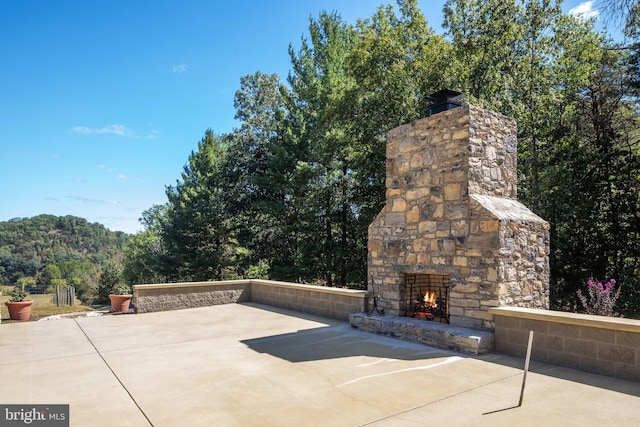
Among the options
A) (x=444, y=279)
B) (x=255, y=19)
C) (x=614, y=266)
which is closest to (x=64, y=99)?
(x=255, y=19)

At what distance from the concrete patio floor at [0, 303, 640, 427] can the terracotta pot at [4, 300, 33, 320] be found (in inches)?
71.7

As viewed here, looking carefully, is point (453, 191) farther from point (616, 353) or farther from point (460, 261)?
point (616, 353)

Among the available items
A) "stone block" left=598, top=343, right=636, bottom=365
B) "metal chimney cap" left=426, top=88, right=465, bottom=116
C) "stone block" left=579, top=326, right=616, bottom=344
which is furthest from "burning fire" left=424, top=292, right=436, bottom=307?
"metal chimney cap" left=426, top=88, right=465, bottom=116

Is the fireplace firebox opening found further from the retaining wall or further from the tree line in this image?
the tree line

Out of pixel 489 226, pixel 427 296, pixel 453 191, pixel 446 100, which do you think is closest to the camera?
pixel 489 226

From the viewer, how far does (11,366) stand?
180 inches

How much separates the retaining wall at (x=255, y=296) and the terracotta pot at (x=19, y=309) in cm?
206

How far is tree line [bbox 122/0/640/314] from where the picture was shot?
38.9 ft

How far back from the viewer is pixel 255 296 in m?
10.2

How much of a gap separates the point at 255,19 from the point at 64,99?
8.84 meters

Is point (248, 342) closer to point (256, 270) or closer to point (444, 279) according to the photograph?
point (444, 279)

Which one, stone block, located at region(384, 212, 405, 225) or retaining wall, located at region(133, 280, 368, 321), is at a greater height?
stone block, located at region(384, 212, 405, 225)

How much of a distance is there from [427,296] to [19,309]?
8.25 metres

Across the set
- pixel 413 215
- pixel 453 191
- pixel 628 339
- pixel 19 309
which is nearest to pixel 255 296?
pixel 19 309
